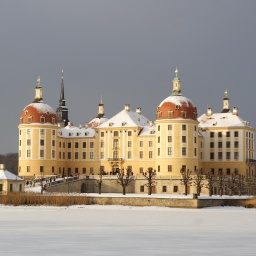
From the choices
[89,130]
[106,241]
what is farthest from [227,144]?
[106,241]

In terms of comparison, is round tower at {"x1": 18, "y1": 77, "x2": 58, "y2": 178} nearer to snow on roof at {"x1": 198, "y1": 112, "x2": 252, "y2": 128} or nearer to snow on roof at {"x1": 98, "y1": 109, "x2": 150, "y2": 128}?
snow on roof at {"x1": 98, "y1": 109, "x2": 150, "y2": 128}

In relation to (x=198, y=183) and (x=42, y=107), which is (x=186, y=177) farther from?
(x=42, y=107)

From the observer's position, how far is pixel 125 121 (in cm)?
10269

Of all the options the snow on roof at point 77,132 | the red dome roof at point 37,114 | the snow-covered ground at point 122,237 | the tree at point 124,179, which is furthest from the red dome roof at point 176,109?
the snow-covered ground at point 122,237

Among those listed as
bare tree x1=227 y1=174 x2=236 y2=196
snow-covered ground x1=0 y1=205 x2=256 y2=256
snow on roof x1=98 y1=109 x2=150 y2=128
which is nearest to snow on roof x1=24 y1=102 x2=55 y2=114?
snow on roof x1=98 y1=109 x2=150 y2=128

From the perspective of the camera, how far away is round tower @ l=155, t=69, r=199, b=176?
306 ft

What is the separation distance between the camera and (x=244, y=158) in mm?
100188

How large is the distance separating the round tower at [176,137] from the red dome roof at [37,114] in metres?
15.3

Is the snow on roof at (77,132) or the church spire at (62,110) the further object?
the church spire at (62,110)

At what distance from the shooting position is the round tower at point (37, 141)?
98.5m

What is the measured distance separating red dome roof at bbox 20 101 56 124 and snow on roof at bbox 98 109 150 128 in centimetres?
756

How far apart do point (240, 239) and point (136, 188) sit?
6248 cm

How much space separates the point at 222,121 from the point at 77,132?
68.6 feet

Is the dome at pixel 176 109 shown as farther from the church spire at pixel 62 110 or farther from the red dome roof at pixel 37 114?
the church spire at pixel 62 110
